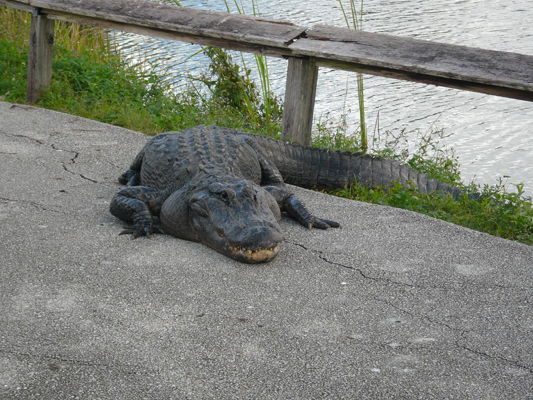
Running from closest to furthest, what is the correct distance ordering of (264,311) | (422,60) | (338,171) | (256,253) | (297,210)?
(264,311) → (256,253) → (297,210) → (422,60) → (338,171)

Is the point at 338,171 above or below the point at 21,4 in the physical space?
below

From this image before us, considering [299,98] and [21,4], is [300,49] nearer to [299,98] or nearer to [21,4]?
[299,98]

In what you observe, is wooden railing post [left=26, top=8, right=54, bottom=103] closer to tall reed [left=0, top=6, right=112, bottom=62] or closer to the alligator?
tall reed [left=0, top=6, right=112, bottom=62]

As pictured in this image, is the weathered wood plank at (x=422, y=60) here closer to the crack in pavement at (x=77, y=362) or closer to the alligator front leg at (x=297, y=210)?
the alligator front leg at (x=297, y=210)

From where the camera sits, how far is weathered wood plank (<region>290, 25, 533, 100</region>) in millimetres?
4402

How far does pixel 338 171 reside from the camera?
17.1 ft

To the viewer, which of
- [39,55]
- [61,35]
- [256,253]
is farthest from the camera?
[61,35]

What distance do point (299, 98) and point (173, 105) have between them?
7.58ft

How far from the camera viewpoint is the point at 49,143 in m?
5.67

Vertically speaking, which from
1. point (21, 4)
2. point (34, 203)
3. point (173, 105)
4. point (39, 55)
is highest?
point (21, 4)

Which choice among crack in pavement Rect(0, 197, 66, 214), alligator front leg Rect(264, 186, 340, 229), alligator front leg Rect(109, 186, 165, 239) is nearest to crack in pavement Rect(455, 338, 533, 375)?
alligator front leg Rect(264, 186, 340, 229)

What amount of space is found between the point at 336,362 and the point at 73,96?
18.8 ft

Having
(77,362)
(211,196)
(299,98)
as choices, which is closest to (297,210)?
(211,196)

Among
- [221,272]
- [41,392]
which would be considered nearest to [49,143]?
[221,272]
